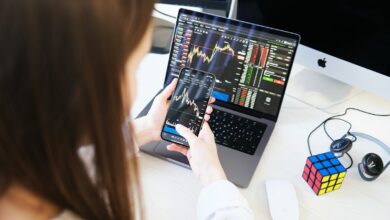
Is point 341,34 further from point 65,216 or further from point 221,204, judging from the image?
point 65,216

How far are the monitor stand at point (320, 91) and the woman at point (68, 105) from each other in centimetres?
56

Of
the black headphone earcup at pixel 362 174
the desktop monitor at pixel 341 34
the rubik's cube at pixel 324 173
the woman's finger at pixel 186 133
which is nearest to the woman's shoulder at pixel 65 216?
the woman's finger at pixel 186 133

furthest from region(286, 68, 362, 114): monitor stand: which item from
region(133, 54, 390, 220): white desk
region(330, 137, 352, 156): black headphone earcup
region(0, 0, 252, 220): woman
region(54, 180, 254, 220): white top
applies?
region(0, 0, 252, 220): woman

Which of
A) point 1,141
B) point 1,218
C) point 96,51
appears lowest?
point 1,218

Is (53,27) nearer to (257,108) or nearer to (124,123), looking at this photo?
(124,123)

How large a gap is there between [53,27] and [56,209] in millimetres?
273

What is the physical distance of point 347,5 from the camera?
79 cm

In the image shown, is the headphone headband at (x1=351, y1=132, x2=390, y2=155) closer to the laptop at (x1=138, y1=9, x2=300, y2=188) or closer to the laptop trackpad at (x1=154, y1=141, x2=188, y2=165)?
the laptop at (x1=138, y1=9, x2=300, y2=188)

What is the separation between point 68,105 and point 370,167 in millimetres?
584

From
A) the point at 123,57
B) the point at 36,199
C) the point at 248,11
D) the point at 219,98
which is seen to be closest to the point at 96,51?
the point at 123,57

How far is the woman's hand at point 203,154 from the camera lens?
2.17 ft

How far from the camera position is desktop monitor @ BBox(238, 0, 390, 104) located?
78 cm

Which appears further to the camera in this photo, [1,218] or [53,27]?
[1,218]

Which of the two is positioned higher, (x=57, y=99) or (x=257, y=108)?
(x=57, y=99)
